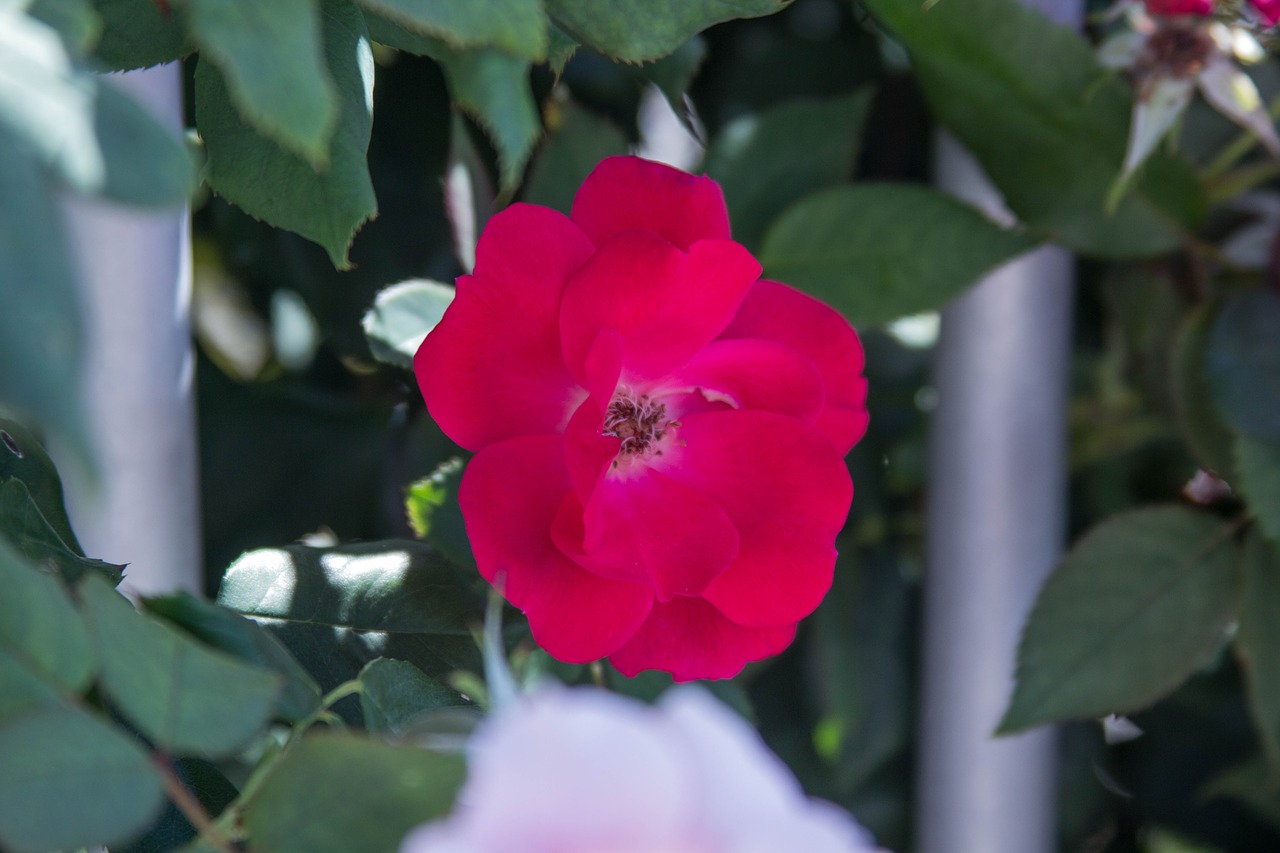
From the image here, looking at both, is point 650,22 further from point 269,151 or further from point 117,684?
point 117,684

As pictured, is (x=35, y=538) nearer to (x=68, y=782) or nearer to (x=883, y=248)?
(x=68, y=782)

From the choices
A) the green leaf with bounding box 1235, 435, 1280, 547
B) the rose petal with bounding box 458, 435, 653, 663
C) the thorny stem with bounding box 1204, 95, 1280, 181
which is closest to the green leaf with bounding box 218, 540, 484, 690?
the rose petal with bounding box 458, 435, 653, 663

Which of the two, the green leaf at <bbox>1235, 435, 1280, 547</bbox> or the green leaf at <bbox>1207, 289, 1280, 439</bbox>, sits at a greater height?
the green leaf at <bbox>1207, 289, 1280, 439</bbox>

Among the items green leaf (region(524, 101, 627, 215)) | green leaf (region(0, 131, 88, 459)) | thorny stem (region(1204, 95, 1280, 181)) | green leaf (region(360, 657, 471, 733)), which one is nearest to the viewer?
green leaf (region(0, 131, 88, 459))

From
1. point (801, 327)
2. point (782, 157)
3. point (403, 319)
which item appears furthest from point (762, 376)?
point (782, 157)

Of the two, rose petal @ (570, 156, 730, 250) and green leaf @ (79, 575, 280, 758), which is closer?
green leaf @ (79, 575, 280, 758)

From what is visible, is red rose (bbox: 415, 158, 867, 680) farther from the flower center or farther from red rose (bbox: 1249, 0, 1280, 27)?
red rose (bbox: 1249, 0, 1280, 27)

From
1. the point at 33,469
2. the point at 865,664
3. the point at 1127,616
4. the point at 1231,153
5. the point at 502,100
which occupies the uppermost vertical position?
the point at 502,100
